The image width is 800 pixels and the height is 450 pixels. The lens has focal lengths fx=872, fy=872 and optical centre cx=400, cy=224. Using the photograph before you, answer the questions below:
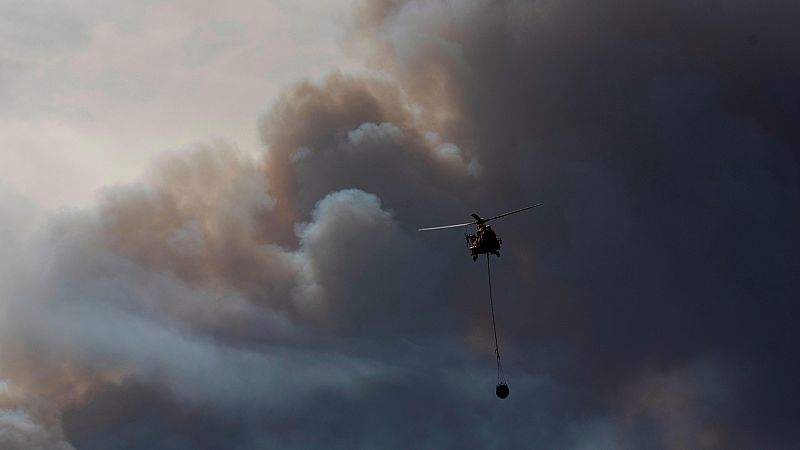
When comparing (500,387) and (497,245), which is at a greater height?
(497,245)

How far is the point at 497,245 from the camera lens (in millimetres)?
154750

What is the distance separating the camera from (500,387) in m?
143

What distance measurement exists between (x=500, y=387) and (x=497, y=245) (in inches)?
1014

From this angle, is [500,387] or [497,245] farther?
[497,245]
